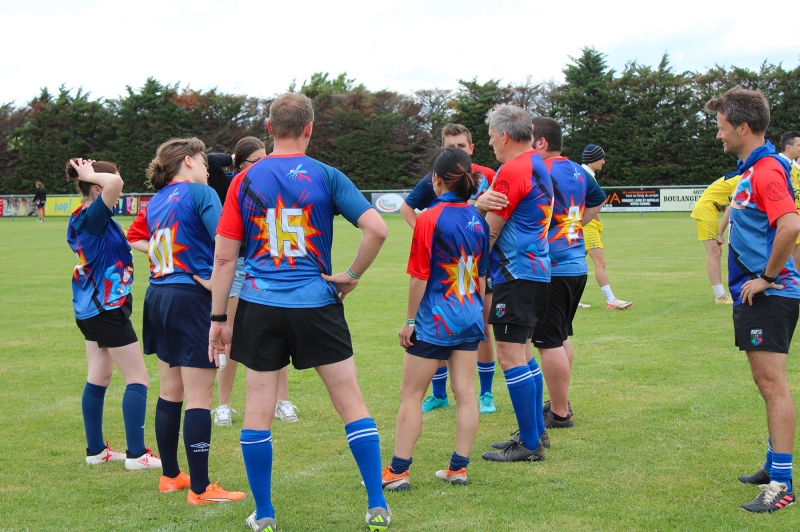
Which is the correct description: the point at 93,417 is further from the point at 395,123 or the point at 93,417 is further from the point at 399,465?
the point at 395,123

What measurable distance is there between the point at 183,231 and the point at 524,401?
7.59 feet

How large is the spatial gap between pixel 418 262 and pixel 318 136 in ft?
163

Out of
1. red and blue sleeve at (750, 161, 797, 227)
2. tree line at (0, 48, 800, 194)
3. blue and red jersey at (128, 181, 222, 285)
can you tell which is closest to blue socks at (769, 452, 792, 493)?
red and blue sleeve at (750, 161, 797, 227)

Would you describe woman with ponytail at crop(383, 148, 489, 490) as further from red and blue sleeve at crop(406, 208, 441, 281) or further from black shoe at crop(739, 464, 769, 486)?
black shoe at crop(739, 464, 769, 486)

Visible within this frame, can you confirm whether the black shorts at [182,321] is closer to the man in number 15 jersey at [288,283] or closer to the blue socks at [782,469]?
the man in number 15 jersey at [288,283]

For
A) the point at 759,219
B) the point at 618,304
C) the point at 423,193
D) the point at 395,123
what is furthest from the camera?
the point at 395,123

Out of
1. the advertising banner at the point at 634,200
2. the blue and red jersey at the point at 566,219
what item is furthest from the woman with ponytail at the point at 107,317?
the advertising banner at the point at 634,200

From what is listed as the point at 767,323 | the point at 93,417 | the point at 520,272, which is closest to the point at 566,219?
the point at 520,272

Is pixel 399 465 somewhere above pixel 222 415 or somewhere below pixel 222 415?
above

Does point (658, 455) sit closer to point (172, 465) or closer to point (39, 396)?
point (172, 465)

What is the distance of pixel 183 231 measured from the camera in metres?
4.25

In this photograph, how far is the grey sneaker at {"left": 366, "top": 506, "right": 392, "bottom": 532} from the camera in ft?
12.1

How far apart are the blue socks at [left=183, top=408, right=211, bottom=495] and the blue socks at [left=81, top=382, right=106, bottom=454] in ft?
3.46

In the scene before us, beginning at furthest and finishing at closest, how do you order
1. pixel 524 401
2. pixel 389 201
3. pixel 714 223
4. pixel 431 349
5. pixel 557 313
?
1. pixel 389 201
2. pixel 714 223
3. pixel 557 313
4. pixel 524 401
5. pixel 431 349
